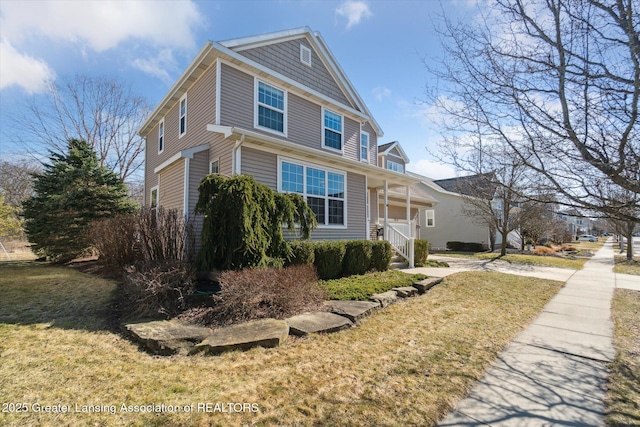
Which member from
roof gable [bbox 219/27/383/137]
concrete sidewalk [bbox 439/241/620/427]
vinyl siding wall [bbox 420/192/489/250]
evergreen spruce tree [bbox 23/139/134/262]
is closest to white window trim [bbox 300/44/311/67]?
roof gable [bbox 219/27/383/137]

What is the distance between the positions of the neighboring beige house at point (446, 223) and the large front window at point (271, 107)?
1703 cm

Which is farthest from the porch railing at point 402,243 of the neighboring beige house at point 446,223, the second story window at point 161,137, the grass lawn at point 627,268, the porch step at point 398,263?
the neighboring beige house at point 446,223

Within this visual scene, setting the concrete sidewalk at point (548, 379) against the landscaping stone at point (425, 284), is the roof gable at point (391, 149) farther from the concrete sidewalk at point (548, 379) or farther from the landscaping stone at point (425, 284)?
the concrete sidewalk at point (548, 379)

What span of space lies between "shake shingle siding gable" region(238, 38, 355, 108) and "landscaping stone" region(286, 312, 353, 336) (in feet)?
28.4

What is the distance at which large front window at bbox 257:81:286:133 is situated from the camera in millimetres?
10125

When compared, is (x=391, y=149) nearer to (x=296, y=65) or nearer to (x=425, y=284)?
(x=296, y=65)

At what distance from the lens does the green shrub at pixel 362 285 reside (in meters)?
6.72

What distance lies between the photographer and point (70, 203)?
1066cm

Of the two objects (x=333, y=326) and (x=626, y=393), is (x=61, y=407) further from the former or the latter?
(x=626, y=393)

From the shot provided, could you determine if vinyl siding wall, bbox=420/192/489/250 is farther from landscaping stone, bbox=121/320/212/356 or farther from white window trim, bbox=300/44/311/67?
landscaping stone, bbox=121/320/212/356

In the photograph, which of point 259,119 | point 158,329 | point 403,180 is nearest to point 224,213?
point 158,329

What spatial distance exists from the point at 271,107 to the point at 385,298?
7.36m

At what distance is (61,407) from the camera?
267cm

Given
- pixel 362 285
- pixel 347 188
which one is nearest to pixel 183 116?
pixel 347 188
